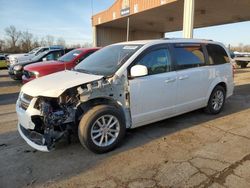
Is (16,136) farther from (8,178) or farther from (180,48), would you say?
(180,48)

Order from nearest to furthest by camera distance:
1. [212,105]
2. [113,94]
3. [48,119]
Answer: [48,119]
[113,94]
[212,105]

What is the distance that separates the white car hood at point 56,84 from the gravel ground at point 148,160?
3.31ft

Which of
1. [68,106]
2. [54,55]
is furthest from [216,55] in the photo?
[54,55]

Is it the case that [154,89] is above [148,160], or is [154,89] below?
above

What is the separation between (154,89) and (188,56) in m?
1.30

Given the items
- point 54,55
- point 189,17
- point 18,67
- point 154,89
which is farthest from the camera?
point 189,17

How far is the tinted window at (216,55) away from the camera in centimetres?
571

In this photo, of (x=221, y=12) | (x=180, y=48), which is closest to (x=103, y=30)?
(x=221, y=12)

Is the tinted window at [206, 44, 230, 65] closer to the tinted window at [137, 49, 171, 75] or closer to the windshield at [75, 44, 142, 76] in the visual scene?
the tinted window at [137, 49, 171, 75]

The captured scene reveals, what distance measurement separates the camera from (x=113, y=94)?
3984 mm

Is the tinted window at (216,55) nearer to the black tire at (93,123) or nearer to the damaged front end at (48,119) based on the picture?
the black tire at (93,123)

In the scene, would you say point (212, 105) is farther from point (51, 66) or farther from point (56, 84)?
point (51, 66)

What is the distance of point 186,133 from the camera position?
4754 millimetres

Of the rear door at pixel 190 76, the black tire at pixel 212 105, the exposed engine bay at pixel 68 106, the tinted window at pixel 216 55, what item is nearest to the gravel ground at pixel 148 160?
the exposed engine bay at pixel 68 106
